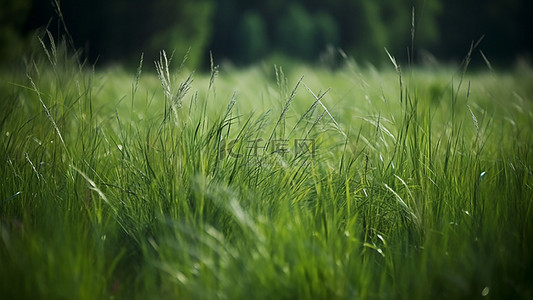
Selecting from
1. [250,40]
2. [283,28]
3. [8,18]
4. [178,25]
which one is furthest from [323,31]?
[8,18]

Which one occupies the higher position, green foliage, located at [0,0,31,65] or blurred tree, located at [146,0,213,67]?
green foliage, located at [0,0,31,65]

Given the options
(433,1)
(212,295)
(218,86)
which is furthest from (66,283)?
(433,1)

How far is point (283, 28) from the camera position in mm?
12906

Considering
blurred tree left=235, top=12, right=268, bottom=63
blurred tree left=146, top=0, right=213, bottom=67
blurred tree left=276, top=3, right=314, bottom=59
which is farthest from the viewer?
blurred tree left=276, top=3, right=314, bottom=59

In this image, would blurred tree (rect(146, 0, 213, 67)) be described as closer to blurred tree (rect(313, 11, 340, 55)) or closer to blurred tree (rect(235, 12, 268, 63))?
blurred tree (rect(235, 12, 268, 63))

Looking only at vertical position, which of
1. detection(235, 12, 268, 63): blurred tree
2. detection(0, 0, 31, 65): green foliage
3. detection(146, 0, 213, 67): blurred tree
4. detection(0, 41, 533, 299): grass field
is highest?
detection(0, 41, 533, 299): grass field

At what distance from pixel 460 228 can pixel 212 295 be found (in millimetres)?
729

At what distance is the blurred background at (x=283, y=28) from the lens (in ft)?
29.1

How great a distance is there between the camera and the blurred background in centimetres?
888

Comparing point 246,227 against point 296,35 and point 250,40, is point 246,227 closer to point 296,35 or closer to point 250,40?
point 250,40

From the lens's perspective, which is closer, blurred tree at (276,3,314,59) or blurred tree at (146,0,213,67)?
blurred tree at (146,0,213,67)

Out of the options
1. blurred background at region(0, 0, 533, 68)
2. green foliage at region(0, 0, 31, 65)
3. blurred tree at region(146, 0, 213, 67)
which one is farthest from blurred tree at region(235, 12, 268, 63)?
green foliage at region(0, 0, 31, 65)

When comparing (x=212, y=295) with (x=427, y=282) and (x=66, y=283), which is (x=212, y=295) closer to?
(x=66, y=283)

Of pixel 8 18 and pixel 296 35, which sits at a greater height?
pixel 8 18
